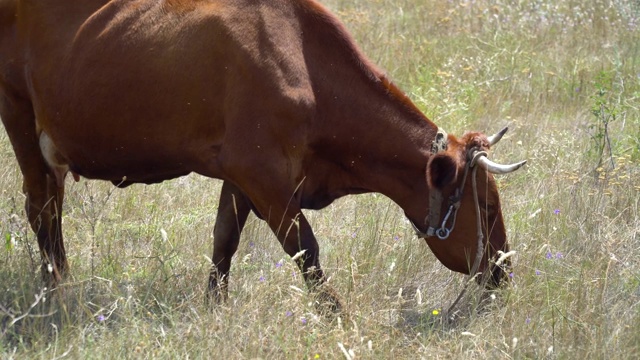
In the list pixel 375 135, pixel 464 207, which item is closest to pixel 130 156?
pixel 375 135

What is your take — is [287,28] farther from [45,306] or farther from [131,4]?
[45,306]

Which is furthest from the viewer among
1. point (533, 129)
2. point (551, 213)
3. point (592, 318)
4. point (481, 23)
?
point (481, 23)

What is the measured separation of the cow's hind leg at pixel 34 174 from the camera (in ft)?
21.2

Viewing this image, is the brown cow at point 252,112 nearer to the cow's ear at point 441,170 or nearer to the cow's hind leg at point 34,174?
the cow's ear at point 441,170

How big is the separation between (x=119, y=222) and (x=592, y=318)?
323 cm

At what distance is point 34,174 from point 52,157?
15 cm

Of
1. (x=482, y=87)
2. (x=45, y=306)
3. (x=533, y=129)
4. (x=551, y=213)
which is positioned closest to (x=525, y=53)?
(x=482, y=87)

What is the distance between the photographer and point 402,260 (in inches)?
256

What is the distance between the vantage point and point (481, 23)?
11609 millimetres

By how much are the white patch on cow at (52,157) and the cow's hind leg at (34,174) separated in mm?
30

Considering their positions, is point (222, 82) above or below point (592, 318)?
above

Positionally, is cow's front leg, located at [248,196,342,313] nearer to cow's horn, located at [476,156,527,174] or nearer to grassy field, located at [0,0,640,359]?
grassy field, located at [0,0,640,359]

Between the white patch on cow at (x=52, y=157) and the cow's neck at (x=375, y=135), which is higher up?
the cow's neck at (x=375, y=135)

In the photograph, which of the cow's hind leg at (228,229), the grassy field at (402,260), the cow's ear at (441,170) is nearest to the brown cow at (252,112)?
the cow's ear at (441,170)
